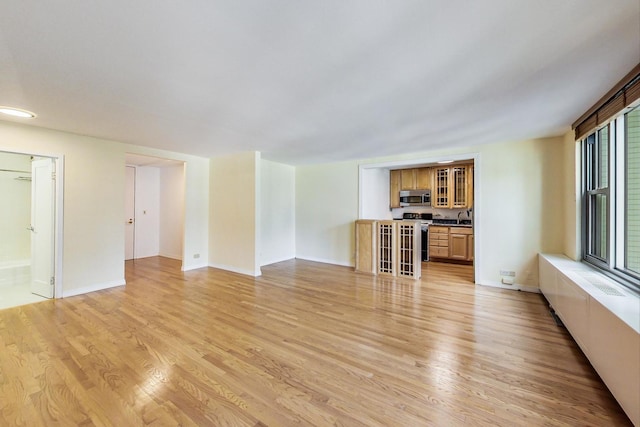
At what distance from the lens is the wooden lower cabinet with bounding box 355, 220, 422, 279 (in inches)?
189

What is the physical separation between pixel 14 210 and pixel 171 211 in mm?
2832

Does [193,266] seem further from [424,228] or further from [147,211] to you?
[424,228]

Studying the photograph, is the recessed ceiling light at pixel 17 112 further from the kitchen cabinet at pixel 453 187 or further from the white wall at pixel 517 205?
the kitchen cabinet at pixel 453 187

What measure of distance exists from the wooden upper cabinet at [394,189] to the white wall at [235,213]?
3.58 metres

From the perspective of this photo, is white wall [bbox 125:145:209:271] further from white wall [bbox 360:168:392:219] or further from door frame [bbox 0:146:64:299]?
white wall [bbox 360:168:392:219]

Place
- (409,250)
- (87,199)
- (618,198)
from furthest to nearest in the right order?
1. (409,250)
2. (87,199)
3. (618,198)

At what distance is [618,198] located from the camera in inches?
97.4

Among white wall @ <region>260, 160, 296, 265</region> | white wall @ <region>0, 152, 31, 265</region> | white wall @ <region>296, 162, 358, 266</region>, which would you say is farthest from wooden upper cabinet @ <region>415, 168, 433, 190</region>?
white wall @ <region>0, 152, 31, 265</region>

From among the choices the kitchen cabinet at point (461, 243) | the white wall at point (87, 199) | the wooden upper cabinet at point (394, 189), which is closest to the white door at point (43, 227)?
the white wall at point (87, 199)

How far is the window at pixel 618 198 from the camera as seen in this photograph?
226 cm

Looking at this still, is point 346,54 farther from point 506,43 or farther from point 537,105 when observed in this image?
point 537,105

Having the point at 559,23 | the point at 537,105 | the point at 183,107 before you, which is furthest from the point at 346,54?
the point at 537,105

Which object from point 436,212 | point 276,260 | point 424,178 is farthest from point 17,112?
point 436,212

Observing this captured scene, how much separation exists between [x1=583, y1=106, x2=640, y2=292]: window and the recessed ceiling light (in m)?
5.99
